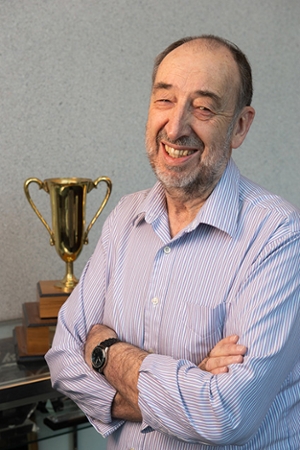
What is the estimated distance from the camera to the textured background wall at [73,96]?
195 cm

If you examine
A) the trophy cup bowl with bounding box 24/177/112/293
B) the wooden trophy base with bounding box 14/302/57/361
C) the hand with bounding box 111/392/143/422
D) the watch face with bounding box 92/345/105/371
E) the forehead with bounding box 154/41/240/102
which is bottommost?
the hand with bounding box 111/392/143/422

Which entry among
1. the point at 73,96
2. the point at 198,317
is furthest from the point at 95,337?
the point at 73,96

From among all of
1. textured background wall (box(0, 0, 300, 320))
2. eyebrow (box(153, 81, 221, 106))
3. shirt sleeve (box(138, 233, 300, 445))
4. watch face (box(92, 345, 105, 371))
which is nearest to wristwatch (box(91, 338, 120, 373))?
watch face (box(92, 345, 105, 371))

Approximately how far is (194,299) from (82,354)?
1.01 feet

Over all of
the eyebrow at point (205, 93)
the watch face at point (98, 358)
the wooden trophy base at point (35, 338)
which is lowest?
the wooden trophy base at point (35, 338)

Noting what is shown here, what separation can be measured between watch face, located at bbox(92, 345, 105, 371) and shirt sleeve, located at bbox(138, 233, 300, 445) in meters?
0.15

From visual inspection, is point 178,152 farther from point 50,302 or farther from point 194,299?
point 50,302

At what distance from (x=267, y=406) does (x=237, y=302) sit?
0.64 feet

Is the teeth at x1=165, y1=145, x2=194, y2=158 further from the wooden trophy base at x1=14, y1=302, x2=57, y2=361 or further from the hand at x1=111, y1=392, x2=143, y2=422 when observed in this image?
the wooden trophy base at x1=14, y1=302, x2=57, y2=361

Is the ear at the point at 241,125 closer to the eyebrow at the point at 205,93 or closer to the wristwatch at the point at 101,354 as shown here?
the eyebrow at the point at 205,93

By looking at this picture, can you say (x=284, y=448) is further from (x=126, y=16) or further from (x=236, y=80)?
(x=126, y=16)

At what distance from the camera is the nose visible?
1.23 metres

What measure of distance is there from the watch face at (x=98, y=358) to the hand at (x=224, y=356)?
227 mm

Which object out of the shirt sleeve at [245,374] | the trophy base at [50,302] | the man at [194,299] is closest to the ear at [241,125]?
the man at [194,299]
